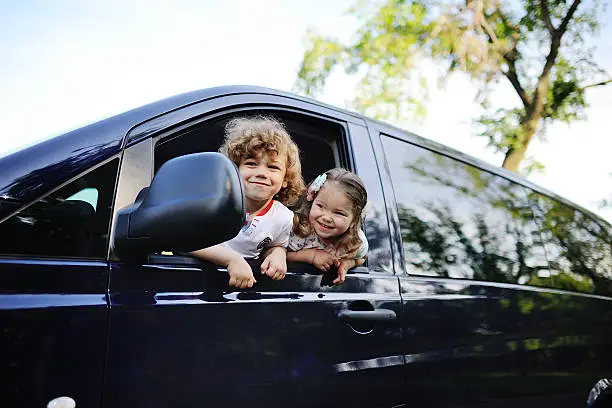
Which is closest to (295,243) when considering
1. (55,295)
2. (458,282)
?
(458,282)

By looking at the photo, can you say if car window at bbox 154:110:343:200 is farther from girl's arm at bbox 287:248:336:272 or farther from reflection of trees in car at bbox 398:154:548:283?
girl's arm at bbox 287:248:336:272

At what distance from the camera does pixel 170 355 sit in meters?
1.48

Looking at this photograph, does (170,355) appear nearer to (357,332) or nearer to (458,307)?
(357,332)

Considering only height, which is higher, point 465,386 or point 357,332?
point 357,332

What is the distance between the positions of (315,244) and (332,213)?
0.41 feet

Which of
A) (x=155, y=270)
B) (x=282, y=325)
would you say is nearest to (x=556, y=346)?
(x=282, y=325)

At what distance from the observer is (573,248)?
3.80 meters

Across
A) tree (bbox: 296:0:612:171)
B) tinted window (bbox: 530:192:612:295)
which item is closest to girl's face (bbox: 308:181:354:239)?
tinted window (bbox: 530:192:612:295)

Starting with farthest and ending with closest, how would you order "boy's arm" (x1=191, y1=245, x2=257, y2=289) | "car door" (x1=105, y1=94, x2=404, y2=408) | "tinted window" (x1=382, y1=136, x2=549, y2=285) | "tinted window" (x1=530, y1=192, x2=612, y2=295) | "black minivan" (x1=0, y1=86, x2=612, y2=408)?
"tinted window" (x1=530, y1=192, x2=612, y2=295)
"tinted window" (x1=382, y1=136, x2=549, y2=285)
"boy's arm" (x1=191, y1=245, x2=257, y2=289)
"car door" (x1=105, y1=94, x2=404, y2=408)
"black minivan" (x1=0, y1=86, x2=612, y2=408)

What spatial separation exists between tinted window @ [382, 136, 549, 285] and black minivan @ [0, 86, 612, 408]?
0.4 inches

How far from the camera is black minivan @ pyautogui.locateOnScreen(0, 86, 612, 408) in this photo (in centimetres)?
134

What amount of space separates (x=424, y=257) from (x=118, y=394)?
1.47m

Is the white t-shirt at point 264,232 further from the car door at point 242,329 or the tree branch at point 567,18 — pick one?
the tree branch at point 567,18

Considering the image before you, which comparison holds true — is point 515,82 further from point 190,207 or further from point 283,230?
point 190,207
